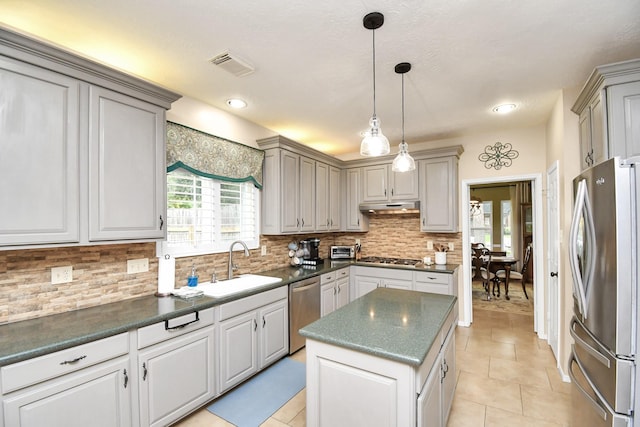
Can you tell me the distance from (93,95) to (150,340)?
62.7 inches

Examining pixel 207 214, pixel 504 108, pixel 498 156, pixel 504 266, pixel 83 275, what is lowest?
pixel 504 266

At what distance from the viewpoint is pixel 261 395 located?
8.04 feet

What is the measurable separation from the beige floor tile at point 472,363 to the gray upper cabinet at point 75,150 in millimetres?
3076

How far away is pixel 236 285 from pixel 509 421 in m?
2.47

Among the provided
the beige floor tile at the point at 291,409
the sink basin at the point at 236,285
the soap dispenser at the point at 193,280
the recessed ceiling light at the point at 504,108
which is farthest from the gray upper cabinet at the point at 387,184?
the beige floor tile at the point at 291,409

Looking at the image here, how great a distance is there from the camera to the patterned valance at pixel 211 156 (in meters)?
2.57

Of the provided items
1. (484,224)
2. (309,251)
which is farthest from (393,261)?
(484,224)

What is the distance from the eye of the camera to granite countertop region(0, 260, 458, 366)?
1432mm

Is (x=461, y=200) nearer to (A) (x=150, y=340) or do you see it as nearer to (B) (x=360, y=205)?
(B) (x=360, y=205)

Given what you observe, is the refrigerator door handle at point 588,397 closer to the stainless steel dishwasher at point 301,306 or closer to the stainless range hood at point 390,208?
the stainless steel dishwasher at point 301,306

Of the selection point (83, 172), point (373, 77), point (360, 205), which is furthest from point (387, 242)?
point (83, 172)

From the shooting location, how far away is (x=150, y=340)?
187cm

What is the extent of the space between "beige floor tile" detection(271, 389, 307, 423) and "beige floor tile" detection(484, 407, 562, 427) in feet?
4.46

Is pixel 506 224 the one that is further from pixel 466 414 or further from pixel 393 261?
pixel 466 414
